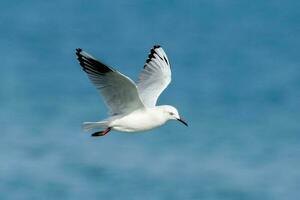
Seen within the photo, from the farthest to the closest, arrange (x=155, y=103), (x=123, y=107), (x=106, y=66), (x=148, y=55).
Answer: (x=148, y=55), (x=155, y=103), (x=123, y=107), (x=106, y=66)

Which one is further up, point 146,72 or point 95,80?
point 146,72

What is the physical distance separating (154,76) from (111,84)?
Result: 3.22 metres

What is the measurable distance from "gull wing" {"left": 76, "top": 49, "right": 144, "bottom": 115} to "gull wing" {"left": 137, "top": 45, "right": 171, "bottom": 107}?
1.63 m

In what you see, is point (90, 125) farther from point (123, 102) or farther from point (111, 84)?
point (111, 84)

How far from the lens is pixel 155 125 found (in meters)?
16.6

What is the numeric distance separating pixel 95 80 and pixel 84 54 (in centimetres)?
52

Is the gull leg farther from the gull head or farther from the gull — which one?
the gull head

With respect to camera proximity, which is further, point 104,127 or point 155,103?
point 155,103

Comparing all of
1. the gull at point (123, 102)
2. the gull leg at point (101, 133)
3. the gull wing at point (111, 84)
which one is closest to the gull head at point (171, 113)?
the gull at point (123, 102)

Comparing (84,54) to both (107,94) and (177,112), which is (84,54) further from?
(177,112)

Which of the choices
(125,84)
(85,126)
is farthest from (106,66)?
(85,126)

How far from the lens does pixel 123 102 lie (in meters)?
16.2

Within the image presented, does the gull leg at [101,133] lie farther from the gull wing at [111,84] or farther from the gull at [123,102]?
the gull wing at [111,84]

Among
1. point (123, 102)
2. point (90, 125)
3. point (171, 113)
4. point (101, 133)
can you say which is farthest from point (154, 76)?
point (90, 125)
